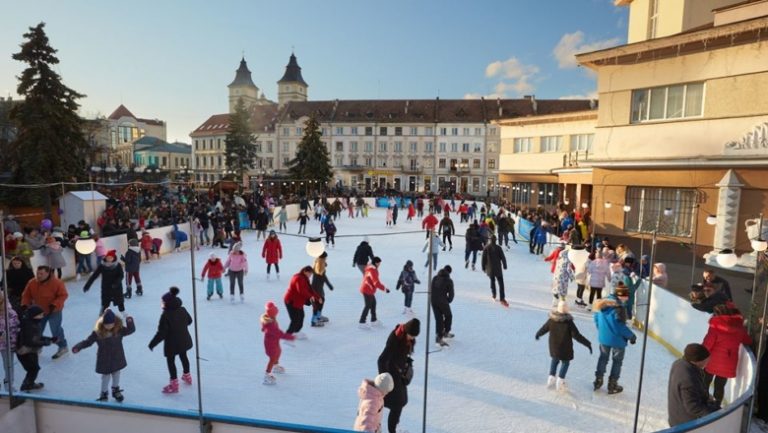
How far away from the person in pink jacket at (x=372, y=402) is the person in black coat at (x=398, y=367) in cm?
67

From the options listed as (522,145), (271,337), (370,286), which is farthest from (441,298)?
(522,145)

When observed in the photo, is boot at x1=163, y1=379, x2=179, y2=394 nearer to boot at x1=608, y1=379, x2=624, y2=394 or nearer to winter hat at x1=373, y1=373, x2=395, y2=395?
winter hat at x1=373, y1=373, x2=395, y2=395

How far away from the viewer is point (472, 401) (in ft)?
18.9

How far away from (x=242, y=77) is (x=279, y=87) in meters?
8.79

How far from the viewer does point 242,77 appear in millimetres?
85875

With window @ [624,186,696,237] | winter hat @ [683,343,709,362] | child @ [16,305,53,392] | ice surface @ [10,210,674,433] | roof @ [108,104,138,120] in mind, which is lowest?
ice surface @ [10,210,674,433]

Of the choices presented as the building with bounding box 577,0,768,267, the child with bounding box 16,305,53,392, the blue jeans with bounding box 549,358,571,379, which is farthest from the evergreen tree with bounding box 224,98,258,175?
the blue jeans with bounding box 549,358,571,379

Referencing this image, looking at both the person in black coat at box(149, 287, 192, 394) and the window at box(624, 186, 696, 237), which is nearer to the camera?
the person in black coat at box(149, 287, 192, 394)

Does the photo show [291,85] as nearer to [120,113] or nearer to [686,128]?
[120,113]

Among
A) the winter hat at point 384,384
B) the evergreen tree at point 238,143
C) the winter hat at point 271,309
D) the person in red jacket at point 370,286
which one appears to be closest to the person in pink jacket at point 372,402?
the winter hat at point 384,384

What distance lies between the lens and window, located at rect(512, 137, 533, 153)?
104 feet

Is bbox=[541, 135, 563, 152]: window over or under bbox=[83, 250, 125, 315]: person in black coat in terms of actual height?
over

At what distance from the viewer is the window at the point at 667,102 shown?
14.0 m

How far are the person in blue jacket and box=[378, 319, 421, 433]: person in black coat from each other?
2701 millimetres
